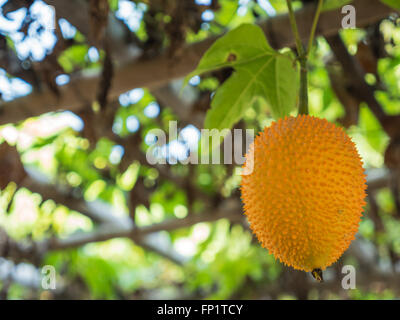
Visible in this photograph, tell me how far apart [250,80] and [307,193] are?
1.01ft

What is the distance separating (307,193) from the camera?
60 centimetres

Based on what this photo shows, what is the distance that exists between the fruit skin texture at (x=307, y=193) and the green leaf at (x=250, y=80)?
183 mm

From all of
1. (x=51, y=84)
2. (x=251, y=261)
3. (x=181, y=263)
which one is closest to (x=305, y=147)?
(x=51, y=84)

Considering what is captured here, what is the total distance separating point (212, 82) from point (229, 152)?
0.39 meters

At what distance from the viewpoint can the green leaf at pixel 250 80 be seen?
0.77 metres

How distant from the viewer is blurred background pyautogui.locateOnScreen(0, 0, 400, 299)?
3.97 ft

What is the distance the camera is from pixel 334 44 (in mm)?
1276
